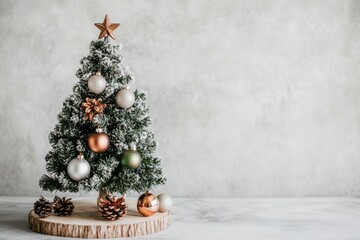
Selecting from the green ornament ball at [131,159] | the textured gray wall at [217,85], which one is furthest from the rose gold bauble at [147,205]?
the textured gray wall at [217,85]

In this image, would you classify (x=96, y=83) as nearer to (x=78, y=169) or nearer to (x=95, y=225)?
(x=78, y=169)

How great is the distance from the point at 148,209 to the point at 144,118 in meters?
0.39

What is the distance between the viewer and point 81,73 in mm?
2299

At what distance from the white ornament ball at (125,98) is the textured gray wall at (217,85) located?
36.7 inches

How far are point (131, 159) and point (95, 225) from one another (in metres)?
0.31

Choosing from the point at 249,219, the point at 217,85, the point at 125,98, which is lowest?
the point at 249,219

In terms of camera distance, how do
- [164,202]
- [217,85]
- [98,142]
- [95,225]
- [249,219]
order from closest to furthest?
1. [95,225]
2. [98,142]
3. [164,202]
4. [249,219]
5. [217,85]

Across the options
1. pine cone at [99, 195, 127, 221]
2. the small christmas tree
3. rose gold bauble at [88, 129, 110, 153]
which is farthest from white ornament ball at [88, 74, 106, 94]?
pine cone at [99, 195, 127, 221]

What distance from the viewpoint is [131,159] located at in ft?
7.22

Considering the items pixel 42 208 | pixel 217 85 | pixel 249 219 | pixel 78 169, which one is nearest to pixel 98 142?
pixel 78 169

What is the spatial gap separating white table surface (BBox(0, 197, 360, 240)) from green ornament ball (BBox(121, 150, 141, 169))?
306mm

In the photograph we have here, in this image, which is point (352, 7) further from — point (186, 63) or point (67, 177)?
Answer: point (67, 177)

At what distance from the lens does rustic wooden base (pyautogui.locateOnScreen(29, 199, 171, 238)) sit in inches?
81.6

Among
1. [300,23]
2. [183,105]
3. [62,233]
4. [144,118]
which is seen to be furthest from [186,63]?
[62,233]
